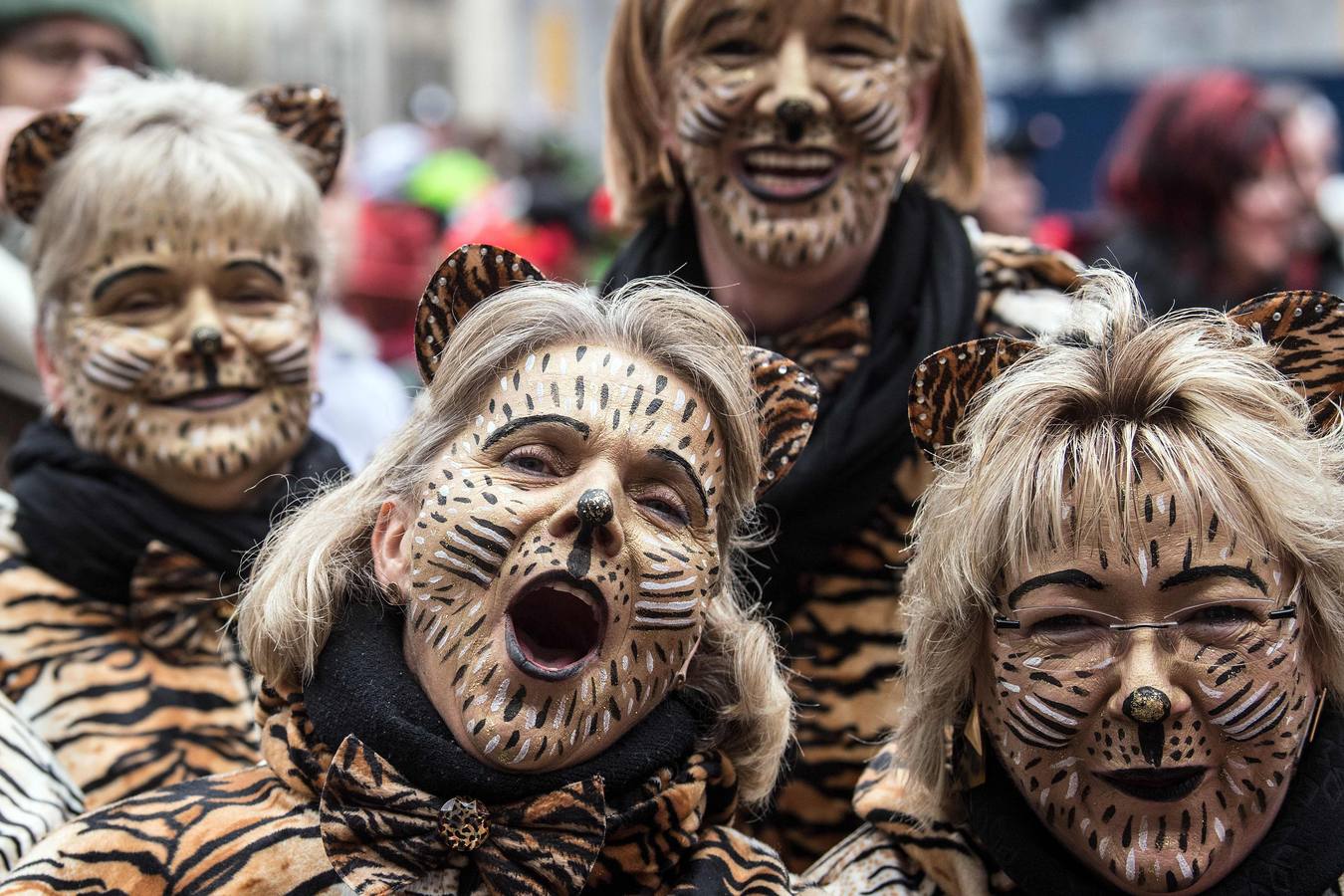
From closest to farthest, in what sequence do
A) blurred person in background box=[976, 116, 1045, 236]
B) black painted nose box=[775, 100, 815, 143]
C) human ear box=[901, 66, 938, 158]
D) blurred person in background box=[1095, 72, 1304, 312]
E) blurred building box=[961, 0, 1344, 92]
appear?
black painted nose box=[775, 100, 815, 143]
human ear box=[901, 66, 938, 158]
blurred person in background box=[1095, 72, 1304, 312]
blurred person in background box=[976, 116, 1045, 236]
blurred building box=[961, 0, 1344, 92]

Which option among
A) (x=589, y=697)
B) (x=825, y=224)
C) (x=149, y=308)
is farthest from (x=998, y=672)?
(x=149, y=308)

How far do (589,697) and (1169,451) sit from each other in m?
0.92

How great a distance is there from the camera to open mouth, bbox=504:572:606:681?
2.58 m

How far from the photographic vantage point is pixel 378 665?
2707mm

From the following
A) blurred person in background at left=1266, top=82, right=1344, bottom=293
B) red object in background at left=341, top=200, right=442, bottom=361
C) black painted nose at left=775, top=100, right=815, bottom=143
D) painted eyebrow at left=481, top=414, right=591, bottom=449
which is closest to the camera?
painted eyebrow at left=481, top=414, right=591, bottom=449

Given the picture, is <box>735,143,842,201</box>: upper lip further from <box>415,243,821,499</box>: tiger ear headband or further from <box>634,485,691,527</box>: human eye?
<box>634,485,691,527</box>: human eye

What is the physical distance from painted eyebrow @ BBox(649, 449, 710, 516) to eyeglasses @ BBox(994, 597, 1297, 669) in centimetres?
53

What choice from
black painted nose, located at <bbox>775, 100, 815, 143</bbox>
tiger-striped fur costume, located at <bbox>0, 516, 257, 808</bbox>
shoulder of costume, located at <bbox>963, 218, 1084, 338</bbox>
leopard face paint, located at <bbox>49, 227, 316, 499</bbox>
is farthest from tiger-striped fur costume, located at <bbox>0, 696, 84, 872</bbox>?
shoulder of costume, located at <bbox>963, 218, 1084, 338</bbox>

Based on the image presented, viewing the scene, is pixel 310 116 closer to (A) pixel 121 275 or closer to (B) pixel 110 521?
(A) pixel 121 275

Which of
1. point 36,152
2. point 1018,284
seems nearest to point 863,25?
point 1018,284

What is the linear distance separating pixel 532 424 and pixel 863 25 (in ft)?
4.44

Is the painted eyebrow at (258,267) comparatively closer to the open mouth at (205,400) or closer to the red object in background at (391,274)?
the open mouth at (205,400)

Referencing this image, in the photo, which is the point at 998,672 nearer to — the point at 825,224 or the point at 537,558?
the point at 537,558

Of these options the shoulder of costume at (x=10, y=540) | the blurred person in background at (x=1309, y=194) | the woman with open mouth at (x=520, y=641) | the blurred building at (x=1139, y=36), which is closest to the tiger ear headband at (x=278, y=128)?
the shoulder of costume at (x=10, y=540)
